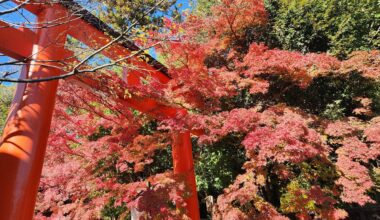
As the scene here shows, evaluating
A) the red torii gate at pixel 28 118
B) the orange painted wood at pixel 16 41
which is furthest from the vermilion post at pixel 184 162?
the orange painted wood at pixel 16 41

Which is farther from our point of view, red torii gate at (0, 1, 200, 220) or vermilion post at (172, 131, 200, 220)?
vermilion post at (172, 131, 200, 220)

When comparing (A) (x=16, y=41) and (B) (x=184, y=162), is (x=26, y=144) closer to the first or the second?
(A) (x=16, y=41)

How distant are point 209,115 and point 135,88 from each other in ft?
5.52

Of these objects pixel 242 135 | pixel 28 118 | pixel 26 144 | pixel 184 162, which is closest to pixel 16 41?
pixel 28 118

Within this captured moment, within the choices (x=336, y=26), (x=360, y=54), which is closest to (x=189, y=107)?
(x=360, y=54)

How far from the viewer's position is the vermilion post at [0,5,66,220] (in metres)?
3.04

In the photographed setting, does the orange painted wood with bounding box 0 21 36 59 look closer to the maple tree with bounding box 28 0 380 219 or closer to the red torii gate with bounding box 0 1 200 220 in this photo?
the red torii gate with bounding box 0 1 200 220

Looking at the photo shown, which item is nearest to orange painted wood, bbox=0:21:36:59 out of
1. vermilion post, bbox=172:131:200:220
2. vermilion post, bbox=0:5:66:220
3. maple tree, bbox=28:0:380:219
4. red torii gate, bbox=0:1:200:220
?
red torii gate, bbox=0:1:200:220

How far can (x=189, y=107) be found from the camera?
20.9ft

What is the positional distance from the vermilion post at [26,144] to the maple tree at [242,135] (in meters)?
1.03

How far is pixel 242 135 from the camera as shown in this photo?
699 centimetres

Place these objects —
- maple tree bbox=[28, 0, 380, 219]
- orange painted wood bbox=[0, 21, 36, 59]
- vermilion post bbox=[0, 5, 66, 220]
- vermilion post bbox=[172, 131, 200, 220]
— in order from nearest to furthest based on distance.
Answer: vermilion post bbox=[0, 5, 66, 220] < orange painted wood bbox=[0, 21, 36, 59] < maple tree bbox=[28, 0, 380, 219] < vermilion post bbox=[172, 131, 200, 220]

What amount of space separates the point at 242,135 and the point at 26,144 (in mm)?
5016

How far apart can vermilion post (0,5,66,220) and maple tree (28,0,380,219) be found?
1.03 m
